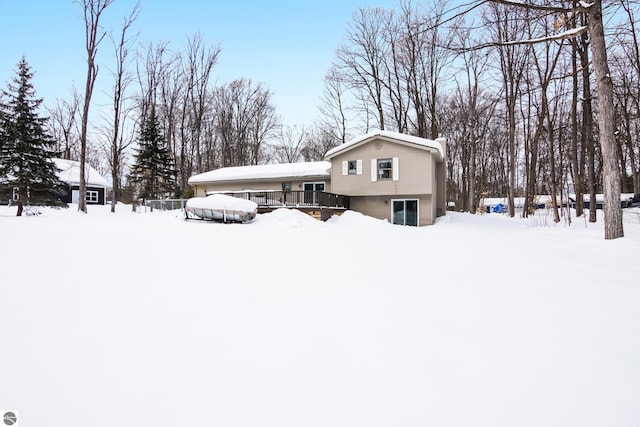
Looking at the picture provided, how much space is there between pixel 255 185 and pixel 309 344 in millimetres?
17558

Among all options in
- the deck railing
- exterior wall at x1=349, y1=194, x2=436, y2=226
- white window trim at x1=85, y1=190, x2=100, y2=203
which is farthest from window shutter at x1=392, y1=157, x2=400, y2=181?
white window trim at x1=85, y1=190, x2=100, y2=203

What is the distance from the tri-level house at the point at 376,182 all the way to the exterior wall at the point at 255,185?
154mm

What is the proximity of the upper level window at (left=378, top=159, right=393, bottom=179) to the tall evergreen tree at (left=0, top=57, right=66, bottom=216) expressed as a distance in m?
15.3

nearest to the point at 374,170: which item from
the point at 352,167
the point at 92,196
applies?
the point at 352,167

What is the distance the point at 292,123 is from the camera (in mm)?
32312

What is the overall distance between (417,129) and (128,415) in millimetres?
23251

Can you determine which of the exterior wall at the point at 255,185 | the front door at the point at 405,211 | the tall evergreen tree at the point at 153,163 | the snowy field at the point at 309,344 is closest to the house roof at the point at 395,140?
the exterior wall at the point at 255,185

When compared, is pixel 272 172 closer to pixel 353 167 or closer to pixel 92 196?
pixel 353 167

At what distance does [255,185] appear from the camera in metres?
19.2

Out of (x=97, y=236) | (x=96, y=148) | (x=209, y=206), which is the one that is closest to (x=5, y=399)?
(x=97, y=236)

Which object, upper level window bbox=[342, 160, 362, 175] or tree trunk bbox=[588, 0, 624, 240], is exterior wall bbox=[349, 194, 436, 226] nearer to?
upper level window bbox=[342, 160, 362, 175]

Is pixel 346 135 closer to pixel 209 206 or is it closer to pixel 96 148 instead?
pixel 209 206

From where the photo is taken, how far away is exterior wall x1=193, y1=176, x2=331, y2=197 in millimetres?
17755

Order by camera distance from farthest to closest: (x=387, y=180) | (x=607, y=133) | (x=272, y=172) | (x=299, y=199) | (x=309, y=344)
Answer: (x=272, y=172) < (x=387, y=180) < (x=299, y=199) < (x=607, y=133) < (x=309, y=344)
